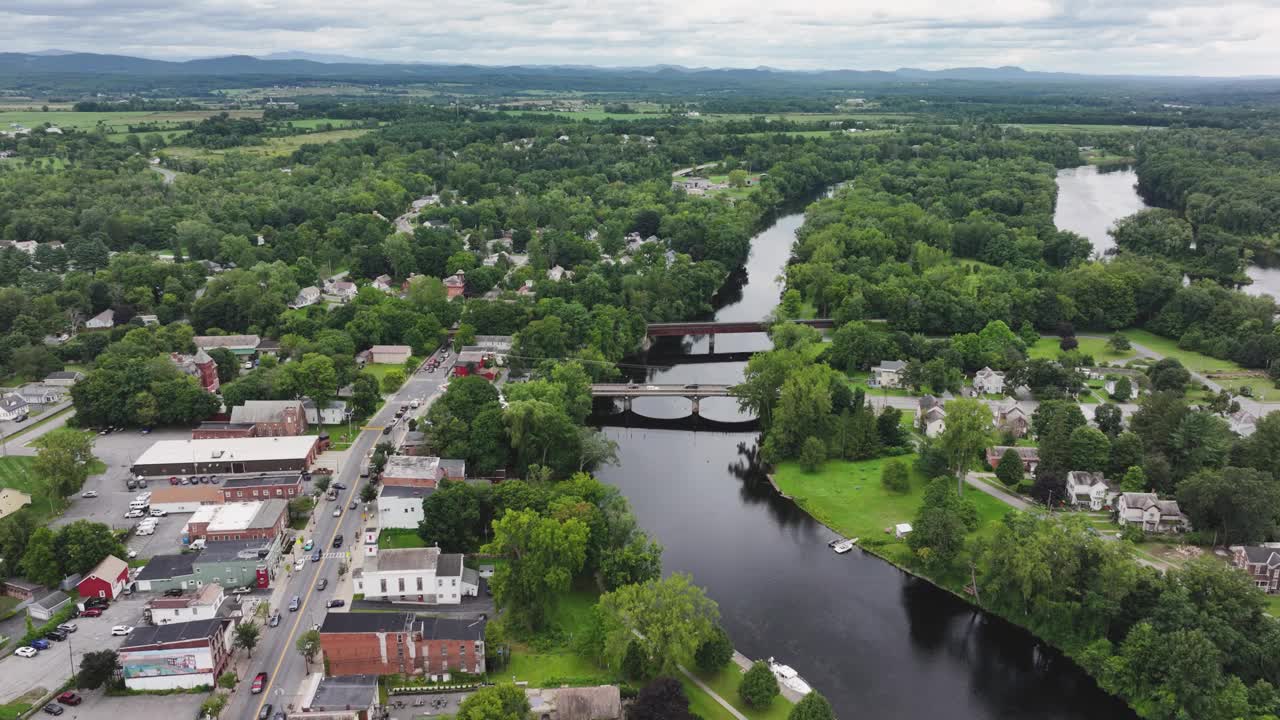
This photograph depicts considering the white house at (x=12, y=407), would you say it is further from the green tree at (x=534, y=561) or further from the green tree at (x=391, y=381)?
the green tree at (x=534, y=561)

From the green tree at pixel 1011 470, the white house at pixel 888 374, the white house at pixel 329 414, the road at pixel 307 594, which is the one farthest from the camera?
the white house at pixel 888 374

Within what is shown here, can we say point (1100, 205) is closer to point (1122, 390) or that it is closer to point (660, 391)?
point (1122, 390)

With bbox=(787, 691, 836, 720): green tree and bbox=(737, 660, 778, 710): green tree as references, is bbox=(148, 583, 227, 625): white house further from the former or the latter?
bbox=(787, 691, 836, 720): green tree

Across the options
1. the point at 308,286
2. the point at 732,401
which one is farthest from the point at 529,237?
the point at 732,401

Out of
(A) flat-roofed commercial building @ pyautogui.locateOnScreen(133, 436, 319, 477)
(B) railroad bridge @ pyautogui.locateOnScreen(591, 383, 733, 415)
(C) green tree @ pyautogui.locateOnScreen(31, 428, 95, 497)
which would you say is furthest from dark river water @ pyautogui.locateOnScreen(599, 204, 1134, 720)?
(C) green tree @ pyautogui.locateOnScreen(31, 428, 95, 497)

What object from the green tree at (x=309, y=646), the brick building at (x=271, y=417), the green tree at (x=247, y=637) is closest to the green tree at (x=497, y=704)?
the green tree at (x=309, y=646)

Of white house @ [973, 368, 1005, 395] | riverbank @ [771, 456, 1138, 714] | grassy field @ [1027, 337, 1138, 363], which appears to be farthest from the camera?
grassy field @ [1027, 337, 1138, 363]
